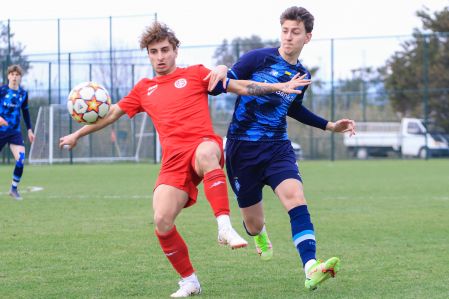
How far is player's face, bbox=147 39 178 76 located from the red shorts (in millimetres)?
593

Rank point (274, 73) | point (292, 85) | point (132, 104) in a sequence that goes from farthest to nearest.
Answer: point (274, 73) < point (132, 104) < point (292, 85)

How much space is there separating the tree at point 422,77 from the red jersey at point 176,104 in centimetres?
2435

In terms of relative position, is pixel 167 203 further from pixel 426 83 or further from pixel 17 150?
pixel 426 83

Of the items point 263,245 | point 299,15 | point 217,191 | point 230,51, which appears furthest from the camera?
point 230,51

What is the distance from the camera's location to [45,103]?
1160 inches

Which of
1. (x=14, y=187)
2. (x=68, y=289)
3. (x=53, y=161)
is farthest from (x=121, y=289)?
(x=53, y=161)

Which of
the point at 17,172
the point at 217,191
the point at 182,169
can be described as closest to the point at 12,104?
the point at 17,172

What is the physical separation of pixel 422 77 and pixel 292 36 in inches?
1120

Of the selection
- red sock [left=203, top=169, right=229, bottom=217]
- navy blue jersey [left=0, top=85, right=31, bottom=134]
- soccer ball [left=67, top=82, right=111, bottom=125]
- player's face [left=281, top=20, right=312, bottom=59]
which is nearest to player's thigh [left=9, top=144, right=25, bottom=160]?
navy blue jersey [left=0, top=85, right=31, bottom=134]

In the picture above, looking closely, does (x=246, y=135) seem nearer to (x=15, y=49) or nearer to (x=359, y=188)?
(x=359, y=188)

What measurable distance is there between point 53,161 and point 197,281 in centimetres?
2362

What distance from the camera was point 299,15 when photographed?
6262 mm

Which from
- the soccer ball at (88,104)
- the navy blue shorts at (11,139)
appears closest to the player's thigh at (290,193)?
the soccer ball at (88,104)

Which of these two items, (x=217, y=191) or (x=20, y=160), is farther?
(x=20, y=160)
